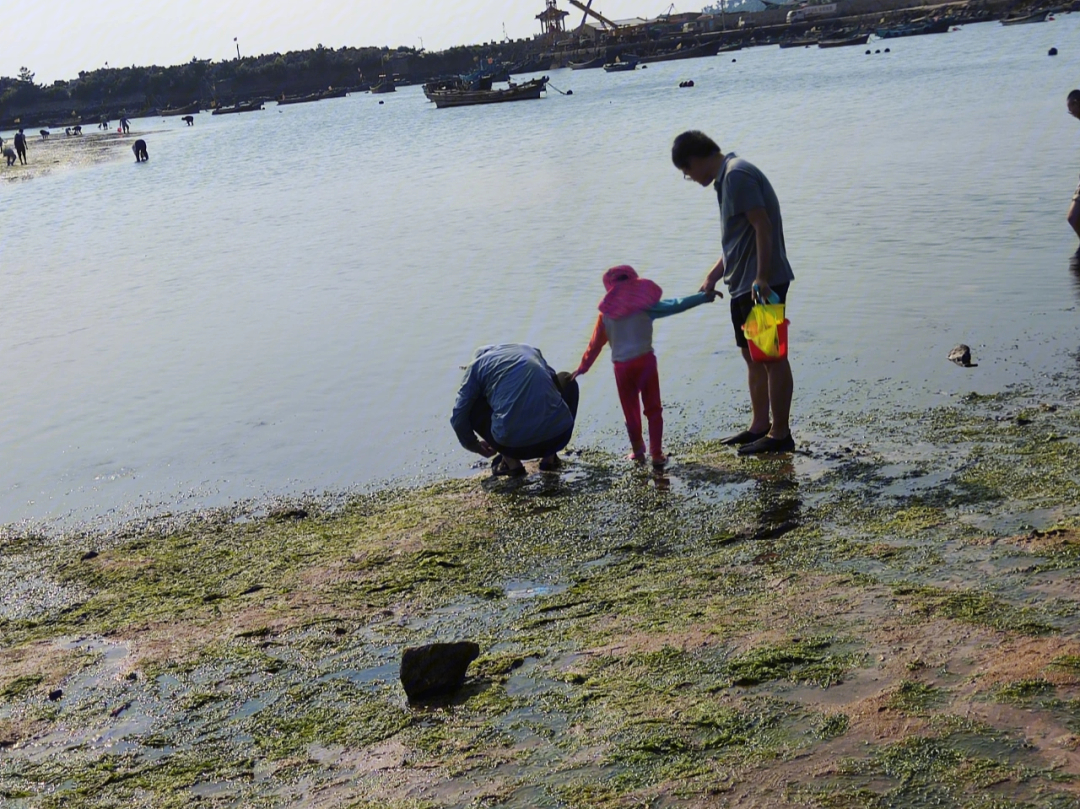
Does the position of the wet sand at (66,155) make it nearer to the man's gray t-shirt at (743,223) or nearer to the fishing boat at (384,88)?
the man's gray t-shirt at (743,223)

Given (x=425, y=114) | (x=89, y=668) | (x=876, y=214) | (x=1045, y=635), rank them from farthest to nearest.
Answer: (x=425, y=114) → (x=876, y=214) → (x=89, y=668) → (x=1045, y=635)

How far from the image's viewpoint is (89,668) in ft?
16.2

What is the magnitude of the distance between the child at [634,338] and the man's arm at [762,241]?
12.7 inches

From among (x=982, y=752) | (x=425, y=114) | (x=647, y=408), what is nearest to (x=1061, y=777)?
(x=982, y=752)

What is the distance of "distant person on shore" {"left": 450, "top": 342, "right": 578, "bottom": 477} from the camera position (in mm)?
6812

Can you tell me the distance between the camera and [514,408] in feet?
22.3

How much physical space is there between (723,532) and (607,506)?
2.58 ft

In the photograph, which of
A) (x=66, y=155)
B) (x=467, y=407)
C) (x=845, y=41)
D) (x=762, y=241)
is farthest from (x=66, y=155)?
(x=845, y=41)

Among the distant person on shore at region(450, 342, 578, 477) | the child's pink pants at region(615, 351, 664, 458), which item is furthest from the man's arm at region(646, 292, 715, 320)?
the distant person on shore at region(450, 342, 578, 477)

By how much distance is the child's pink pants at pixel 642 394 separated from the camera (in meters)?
6.87

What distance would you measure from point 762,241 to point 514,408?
1586 mm

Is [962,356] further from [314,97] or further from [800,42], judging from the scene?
[314,97]

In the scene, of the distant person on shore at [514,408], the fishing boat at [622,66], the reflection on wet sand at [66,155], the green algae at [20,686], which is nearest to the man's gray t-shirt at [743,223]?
the distant person on shore at [514,408]

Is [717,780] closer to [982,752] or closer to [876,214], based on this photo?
[982,752]
